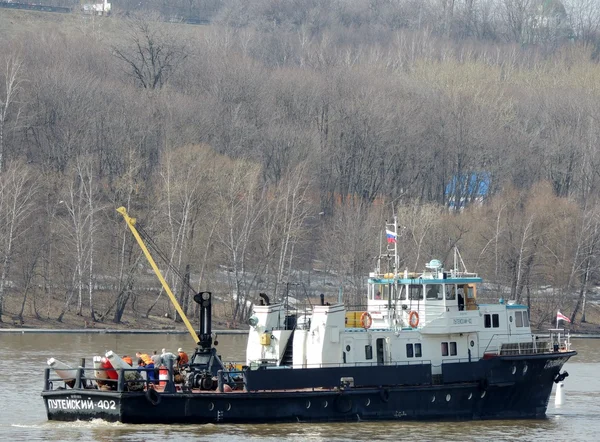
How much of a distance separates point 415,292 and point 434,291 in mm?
563

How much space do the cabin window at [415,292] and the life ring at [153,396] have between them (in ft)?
28.6

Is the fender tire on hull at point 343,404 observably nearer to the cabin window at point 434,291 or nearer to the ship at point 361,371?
the ship at point 361,371

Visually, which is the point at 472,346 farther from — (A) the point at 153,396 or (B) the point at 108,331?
(B) the point at 108,331

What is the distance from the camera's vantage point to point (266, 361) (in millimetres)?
39594

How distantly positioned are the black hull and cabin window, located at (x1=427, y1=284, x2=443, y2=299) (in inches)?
82.5

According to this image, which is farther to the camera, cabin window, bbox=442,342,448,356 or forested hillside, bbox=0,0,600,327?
forested hillside, bbox=0,0,600,327

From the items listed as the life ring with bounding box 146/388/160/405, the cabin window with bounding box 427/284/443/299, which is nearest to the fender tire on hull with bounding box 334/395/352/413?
the cabin window with bounding box 427/284/443/299

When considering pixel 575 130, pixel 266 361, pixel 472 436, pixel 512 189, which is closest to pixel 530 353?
pixel 472 436

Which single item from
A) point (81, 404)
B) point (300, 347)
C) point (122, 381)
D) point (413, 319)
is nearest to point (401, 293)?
point (413, 319)

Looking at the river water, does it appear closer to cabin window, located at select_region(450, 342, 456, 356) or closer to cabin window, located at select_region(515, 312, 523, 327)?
cabin window, located at select_region(450, 342, 456, 356)

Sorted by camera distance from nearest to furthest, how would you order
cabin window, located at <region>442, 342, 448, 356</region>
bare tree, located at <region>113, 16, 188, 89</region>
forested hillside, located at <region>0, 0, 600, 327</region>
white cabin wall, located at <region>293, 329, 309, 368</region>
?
white cabin wall, located at <region>293, 329, 309, 368</region> < cabin window, located at <region>442, 342, 448, 356</region> < forested hillside, located at <region>0, 0, 600, 327</region> < bare tree, located at <region>113, 16, 188, 89</region>

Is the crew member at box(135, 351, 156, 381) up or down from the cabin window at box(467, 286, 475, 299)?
down

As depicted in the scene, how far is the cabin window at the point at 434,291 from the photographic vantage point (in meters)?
40.7

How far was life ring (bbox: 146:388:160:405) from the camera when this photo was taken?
3609cm
